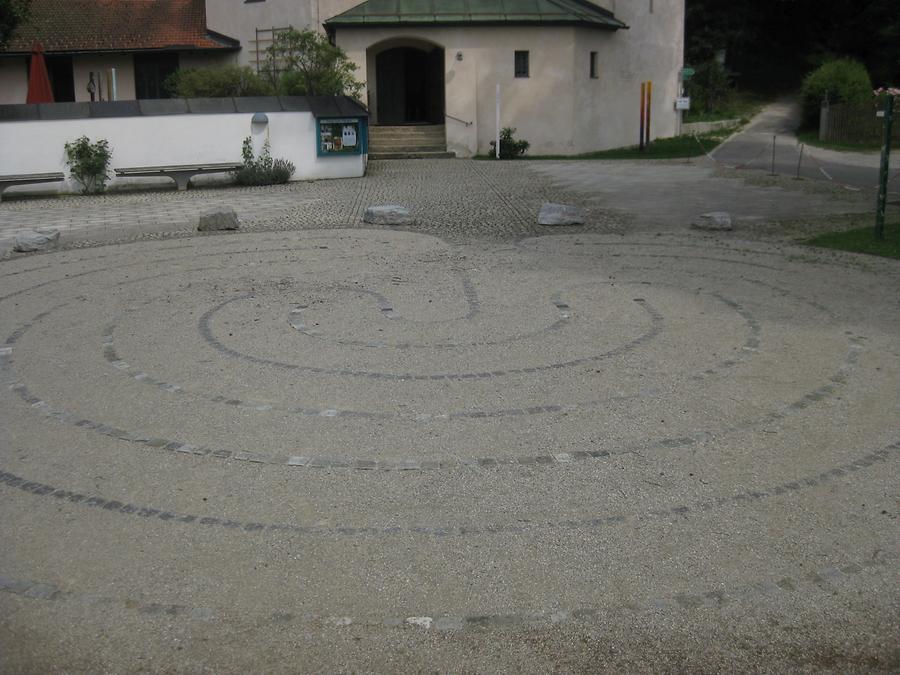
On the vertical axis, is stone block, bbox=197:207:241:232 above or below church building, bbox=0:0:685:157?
below

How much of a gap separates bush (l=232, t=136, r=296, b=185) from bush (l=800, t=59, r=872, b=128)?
2137 cm

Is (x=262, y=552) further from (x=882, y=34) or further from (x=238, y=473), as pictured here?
(x=882, y=34)

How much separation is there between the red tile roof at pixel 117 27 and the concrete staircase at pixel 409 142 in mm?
6339

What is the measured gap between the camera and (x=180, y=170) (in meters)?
20.7

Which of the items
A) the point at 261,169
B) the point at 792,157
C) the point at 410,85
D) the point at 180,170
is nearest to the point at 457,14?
the point at 410,85

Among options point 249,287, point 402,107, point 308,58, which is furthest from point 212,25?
point 249,287

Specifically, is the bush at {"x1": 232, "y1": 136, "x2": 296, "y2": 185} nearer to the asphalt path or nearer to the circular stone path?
the circular stone path

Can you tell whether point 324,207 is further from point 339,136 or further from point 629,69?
point 629,69

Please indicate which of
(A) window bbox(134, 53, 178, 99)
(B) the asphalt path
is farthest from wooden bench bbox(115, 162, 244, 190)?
(A) window bbox(134, 53, 178, 99)

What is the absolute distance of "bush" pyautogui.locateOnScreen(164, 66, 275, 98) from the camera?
26.4m

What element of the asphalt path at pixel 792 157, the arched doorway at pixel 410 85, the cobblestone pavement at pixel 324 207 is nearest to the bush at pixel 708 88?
the asphalt path at pixel 792 157

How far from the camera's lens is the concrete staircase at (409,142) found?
29.1 m

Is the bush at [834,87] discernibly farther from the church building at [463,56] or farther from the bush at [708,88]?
the bush at [708,88]

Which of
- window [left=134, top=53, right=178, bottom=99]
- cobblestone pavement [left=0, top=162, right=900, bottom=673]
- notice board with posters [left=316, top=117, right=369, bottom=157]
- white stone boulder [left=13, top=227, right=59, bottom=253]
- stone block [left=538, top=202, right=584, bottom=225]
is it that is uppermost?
window [left=134, top=53, right=178, bottom=99]
